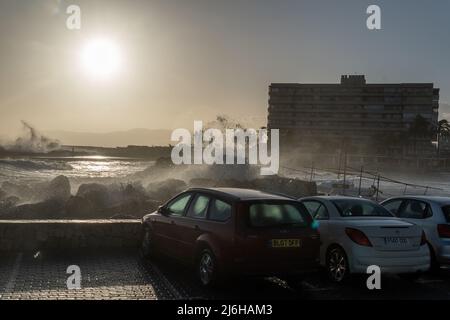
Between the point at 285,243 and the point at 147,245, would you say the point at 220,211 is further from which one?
the point at 147,245

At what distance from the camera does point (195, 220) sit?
8672mm

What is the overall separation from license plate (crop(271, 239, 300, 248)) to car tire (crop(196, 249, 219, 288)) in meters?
0.88

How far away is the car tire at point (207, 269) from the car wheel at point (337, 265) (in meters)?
2.16

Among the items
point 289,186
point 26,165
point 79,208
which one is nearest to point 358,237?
point 79,208

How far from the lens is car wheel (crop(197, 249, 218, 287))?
309 inches

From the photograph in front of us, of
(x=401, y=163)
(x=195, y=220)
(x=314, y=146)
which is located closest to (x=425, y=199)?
(x=195, y=220)

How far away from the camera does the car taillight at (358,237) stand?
848 cm

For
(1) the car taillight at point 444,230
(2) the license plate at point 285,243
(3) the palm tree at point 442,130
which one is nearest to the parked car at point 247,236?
(2) the license plate at point 285,243

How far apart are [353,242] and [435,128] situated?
463 feet

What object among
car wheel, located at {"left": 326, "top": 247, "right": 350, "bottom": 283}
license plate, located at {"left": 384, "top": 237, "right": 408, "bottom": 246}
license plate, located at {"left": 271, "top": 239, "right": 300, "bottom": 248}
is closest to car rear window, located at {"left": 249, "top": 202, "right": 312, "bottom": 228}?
license plate, located at {"left": 271, "top": 239, "right": 300, "bottom": 248}

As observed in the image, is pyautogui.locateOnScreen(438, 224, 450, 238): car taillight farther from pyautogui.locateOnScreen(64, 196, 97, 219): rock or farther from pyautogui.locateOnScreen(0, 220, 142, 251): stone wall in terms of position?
pyautogui.locateOnScreen(64, 196, 97, 219): rock

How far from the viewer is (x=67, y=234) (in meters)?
10.9
